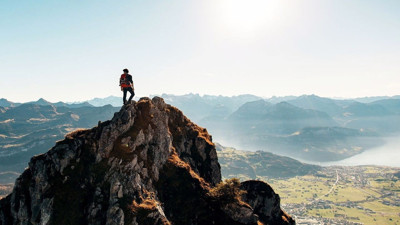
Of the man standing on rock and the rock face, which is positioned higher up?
the man standing on rock

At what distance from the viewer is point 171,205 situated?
5178cm

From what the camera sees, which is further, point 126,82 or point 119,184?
point 126,82

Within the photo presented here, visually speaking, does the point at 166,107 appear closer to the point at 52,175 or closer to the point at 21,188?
the point at 52,175

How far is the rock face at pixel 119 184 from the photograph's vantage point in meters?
45.1

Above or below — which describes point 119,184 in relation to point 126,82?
below

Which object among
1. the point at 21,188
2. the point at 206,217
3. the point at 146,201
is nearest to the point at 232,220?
the point at 206,217

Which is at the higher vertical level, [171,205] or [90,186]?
[90,186]

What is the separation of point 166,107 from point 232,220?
3239 centimetres

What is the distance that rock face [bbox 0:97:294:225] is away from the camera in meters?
45.1

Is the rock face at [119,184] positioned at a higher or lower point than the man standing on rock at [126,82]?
lower

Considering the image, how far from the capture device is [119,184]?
45.8 m

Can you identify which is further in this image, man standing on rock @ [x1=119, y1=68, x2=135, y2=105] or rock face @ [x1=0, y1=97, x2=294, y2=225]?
man standing on rock @ [x1=119, y1=68, x2=135, y2=105]

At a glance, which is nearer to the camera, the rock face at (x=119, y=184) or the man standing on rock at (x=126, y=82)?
the rock face at (x=119, y=184)

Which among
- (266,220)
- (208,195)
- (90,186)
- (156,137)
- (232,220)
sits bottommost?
(266,220)
